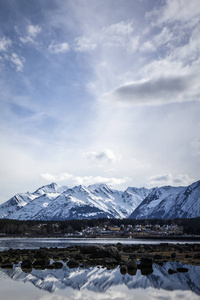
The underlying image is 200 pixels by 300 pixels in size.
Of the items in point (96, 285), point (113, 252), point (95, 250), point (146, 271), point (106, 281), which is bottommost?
point (96, 285)

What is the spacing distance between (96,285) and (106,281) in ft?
6.67

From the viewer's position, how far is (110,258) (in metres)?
50.8

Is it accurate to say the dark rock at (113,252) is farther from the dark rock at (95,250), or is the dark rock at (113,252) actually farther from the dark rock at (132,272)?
the dark rock at (132,272)

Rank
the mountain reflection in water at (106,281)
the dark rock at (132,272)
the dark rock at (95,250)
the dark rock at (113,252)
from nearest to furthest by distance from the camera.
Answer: the mountain reflection in water at (106,281)
the dark rock at (132,272)
the dark rock at (113,252)
the dark rock at (95,250)

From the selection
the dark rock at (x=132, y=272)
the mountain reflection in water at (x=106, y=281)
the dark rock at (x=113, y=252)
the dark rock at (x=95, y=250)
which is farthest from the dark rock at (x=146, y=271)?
the dark rock at (x=95, y=250)

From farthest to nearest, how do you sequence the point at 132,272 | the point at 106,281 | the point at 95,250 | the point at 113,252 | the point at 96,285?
the point at 95,250 < the point at 113,252 < the point at 132,272 < the point at 106,281 < the point at 96,285

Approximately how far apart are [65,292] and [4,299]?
A: 5827 mm

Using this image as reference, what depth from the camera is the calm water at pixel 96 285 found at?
87.1 feet

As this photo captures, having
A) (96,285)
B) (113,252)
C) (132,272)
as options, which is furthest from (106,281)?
(113,252)

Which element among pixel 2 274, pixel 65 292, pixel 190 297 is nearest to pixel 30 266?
pixel 2 274

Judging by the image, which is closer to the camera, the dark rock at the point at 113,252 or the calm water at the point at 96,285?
the calm water at the point at 96,285

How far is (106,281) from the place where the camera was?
33031mm

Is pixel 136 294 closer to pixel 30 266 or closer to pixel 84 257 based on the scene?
pixel 30 266

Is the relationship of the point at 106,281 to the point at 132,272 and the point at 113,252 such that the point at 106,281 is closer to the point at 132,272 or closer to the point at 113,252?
the point at 132,272
